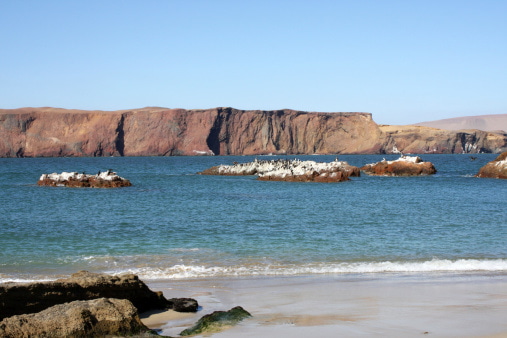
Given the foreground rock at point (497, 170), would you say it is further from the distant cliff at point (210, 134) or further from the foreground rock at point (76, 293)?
the distant cliff at point (210, 134)

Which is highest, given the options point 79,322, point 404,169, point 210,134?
point 210,134

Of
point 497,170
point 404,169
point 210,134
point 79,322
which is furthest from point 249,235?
point 210,134

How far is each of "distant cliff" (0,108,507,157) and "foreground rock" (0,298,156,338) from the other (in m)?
152

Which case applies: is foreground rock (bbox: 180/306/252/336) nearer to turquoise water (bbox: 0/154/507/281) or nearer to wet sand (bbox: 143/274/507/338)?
wet sand (bbox: 143/274/507/338)

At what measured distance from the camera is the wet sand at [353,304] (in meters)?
7.60

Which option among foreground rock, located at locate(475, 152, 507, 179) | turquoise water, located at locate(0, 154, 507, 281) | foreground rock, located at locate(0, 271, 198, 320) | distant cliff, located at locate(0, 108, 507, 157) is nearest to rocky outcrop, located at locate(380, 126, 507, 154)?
distant cliff, located at locate(0, 108, 507, 157)

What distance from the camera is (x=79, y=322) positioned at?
6992 millimetres

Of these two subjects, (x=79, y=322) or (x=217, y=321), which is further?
(x=217, y=321)

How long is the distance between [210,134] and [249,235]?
147743 mm

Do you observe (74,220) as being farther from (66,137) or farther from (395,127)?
(395,127)

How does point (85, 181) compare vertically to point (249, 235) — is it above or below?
below

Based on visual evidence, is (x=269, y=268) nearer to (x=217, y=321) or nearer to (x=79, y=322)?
(x=217, y=321)

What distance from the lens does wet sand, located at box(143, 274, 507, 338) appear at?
7.60 metres

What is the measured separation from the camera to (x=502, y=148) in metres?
178
